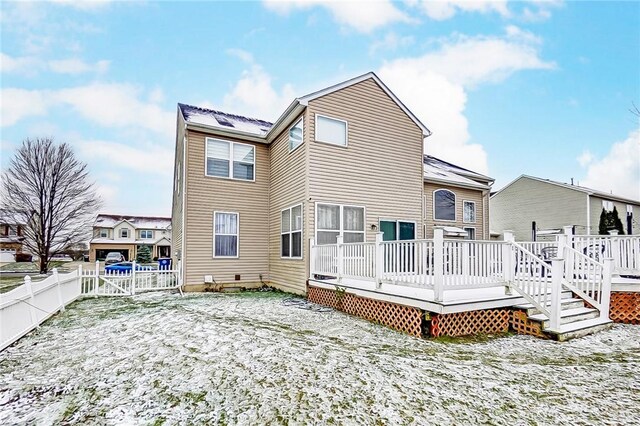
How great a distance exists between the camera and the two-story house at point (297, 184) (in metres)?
9.66

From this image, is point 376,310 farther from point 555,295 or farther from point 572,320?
point 572,320

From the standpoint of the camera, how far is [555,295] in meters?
5.48

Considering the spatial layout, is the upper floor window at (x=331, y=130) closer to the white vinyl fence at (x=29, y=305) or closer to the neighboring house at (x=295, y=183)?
the neighboring house at (x=295, y=183)

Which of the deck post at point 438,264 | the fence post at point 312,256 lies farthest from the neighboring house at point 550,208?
the deck post at point 438,264

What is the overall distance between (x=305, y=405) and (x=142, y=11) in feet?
46.2

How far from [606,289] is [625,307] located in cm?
117

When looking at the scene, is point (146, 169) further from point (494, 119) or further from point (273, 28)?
point (494, 119)

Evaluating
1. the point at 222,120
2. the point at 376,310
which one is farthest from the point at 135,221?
the point at 376,310

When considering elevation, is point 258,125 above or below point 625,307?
above

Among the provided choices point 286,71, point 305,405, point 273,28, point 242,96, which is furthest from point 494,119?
point 305,405

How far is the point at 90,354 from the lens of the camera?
4621mm

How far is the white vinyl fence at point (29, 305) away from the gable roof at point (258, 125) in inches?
230

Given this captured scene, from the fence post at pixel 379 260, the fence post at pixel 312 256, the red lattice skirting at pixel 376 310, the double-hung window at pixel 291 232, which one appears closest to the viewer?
the red lattice skirting at pixel 376 310

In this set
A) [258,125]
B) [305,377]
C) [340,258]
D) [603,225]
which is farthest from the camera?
[603,225]
